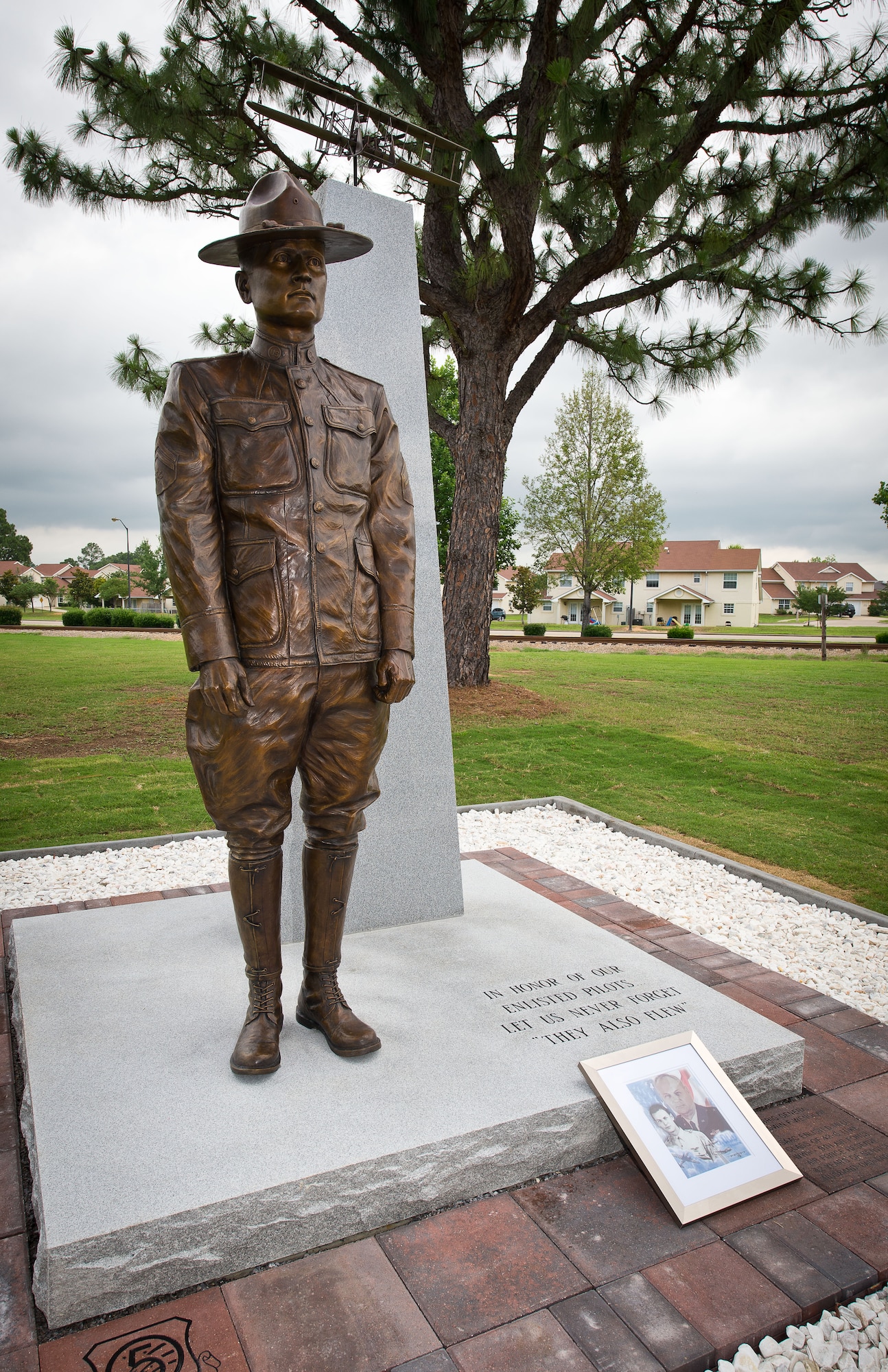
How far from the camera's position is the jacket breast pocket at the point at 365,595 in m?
2.22

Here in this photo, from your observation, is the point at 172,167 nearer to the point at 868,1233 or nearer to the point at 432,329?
the point at 432,329

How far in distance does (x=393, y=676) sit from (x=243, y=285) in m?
1.05

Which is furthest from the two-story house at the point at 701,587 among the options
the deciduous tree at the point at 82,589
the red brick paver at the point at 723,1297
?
the red brick paver at the point at 723,1297

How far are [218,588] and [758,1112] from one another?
6.84 feet

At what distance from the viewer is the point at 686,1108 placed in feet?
7.23

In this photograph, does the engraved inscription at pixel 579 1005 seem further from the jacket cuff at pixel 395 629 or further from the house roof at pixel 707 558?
the house roof at pixel 707 558

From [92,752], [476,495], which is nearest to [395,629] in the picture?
[92,752]

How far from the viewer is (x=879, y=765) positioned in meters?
8.18

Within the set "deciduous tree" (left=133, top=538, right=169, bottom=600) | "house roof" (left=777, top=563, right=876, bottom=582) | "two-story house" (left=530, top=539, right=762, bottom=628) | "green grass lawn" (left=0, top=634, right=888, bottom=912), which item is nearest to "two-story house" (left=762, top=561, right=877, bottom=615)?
"house roof" (left=777, top=563, right=876, bottom=582)

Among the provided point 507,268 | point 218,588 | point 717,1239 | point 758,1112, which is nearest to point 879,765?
point 507,268

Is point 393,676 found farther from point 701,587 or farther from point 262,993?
point 701,587

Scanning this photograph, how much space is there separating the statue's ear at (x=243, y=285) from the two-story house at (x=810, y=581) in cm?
5142

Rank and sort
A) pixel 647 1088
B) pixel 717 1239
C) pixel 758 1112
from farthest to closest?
pixel 758 1112, pixel 647 1088, pixel 717 1239

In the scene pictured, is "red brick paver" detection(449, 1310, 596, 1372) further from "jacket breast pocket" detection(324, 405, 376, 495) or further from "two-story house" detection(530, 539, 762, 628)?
"two-story house" detection(530, 539, 762, 628)
